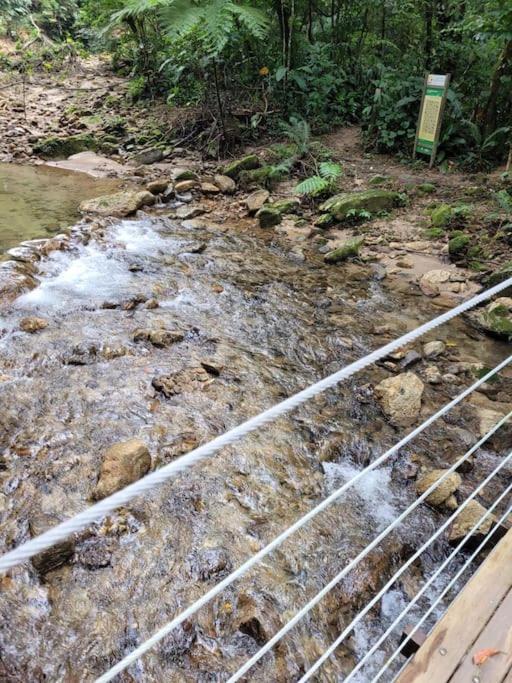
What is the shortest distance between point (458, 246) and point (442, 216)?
0.80 m

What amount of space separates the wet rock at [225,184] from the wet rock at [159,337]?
13.7ft

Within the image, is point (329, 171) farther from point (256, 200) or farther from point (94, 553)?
point (94, 553)

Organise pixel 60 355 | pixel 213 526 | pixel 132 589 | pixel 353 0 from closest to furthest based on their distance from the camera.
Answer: pixel 132 589, pixel 213 526, pixel 60 355, pixel 353 0

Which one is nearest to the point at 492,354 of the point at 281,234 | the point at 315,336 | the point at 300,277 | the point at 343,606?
the point at 315,336

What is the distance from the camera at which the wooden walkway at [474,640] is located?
1.37 meters

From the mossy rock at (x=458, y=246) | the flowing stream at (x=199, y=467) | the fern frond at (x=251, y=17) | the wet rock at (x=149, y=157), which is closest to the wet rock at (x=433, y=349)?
the flowing stream at (x=199, y=467)

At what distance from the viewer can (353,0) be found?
9.14 m

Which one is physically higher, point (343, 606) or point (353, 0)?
point (353, 0)

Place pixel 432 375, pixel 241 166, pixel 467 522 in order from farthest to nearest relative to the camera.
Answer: pixel 241 166
pixel 432 375
pixel 467 522

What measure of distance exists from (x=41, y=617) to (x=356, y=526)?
63.3 inches

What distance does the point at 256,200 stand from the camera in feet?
22.8

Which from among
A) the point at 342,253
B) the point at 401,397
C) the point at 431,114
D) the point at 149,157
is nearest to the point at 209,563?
the point at 401,397

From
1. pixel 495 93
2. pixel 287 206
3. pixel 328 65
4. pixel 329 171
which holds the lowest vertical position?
pixel 287 206

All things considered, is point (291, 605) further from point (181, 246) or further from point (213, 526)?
point (181, 246)
